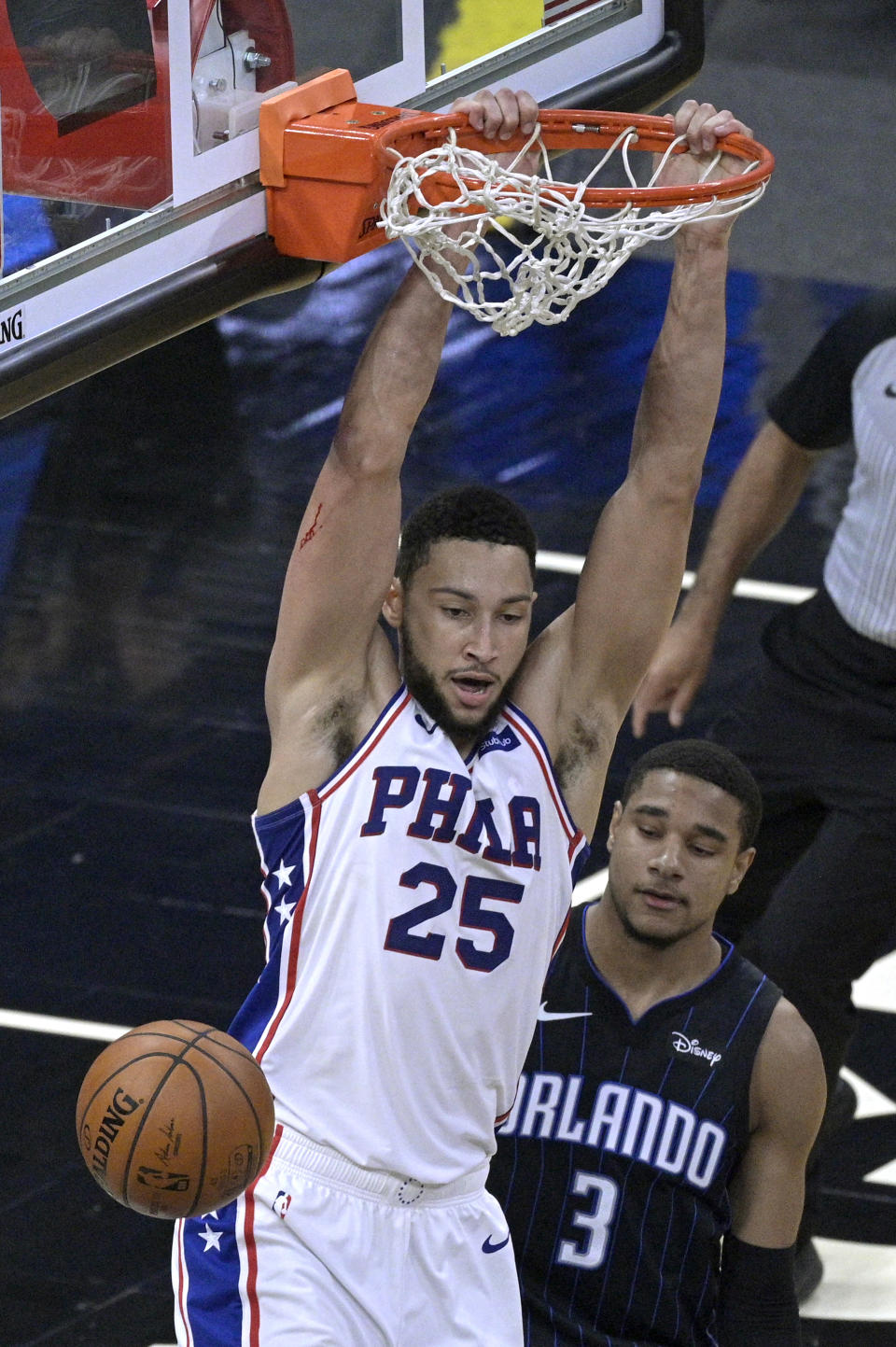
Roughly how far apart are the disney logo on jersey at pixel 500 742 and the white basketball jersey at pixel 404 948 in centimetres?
6

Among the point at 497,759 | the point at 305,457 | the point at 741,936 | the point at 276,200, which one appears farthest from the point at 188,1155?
the point at 305,457

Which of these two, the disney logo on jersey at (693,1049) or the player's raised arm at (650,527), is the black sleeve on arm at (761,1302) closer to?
the disney logo on jersey at (693,1049)

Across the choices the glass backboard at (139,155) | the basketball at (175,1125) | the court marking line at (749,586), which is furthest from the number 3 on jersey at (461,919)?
the court marking line at (749,586)

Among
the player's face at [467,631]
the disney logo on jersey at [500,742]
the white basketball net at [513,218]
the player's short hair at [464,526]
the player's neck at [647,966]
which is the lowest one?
the player's neck at [647,966]

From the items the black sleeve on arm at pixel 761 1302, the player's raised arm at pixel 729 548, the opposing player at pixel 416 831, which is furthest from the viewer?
the player's raised arm at pixel 729 548

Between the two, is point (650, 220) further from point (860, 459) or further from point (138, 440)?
point (138, 440)

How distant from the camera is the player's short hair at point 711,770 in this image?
4.46m

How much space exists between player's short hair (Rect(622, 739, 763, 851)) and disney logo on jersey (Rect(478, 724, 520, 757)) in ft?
2.36

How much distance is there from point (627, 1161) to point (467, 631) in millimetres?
1199

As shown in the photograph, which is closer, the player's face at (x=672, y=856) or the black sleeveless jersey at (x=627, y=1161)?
the black sleeveless jersey at (x=627, y=1161)

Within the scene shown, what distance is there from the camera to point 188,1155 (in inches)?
131

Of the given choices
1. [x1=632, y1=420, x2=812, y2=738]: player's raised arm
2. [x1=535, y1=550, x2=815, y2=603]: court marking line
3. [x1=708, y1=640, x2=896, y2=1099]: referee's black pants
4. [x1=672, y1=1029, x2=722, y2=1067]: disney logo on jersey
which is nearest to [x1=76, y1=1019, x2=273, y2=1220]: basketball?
[x1=672, y1=1029, x2=722, y2=1067]: disney logo on jersey

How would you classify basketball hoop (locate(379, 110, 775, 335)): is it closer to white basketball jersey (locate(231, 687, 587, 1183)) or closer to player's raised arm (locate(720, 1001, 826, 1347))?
white basketball jersey (locate(231, 687, 587, 1183))

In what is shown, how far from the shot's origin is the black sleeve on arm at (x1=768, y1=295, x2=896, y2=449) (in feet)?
17.9
